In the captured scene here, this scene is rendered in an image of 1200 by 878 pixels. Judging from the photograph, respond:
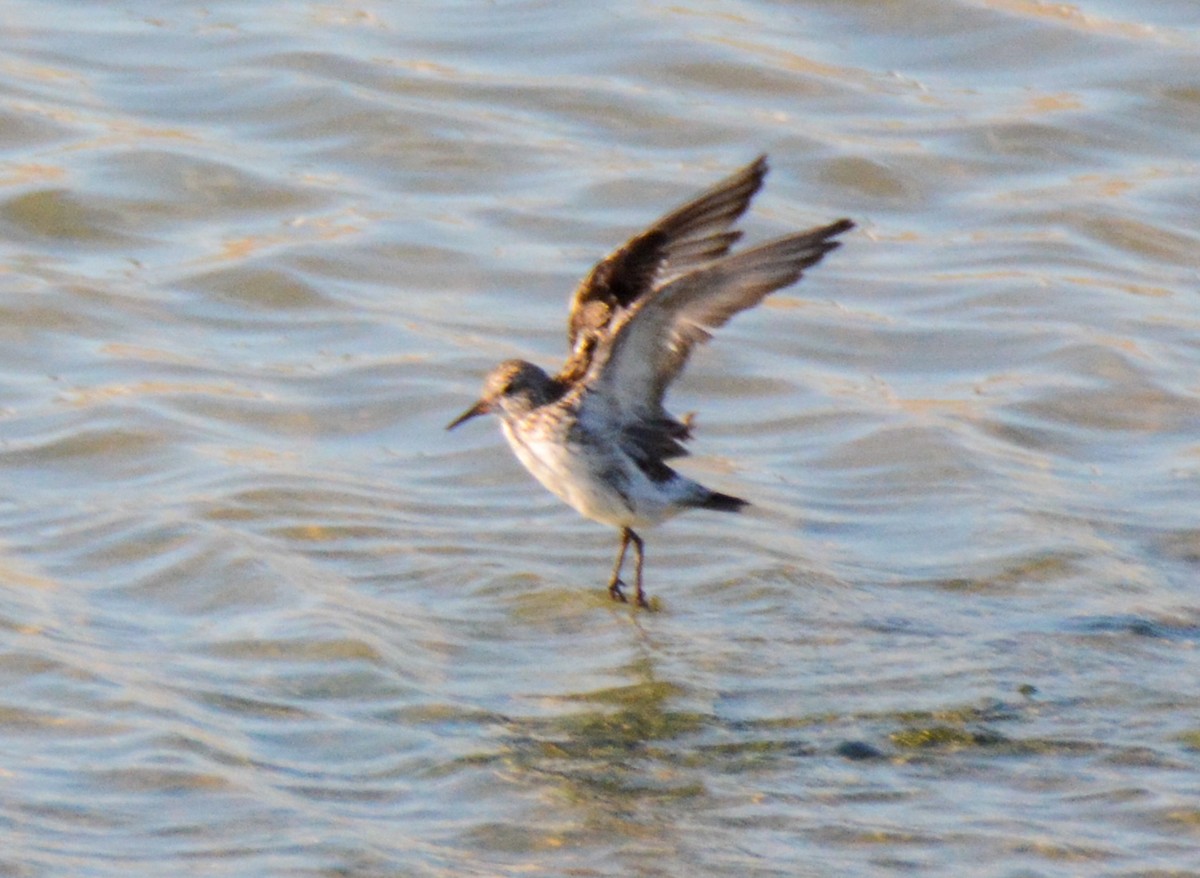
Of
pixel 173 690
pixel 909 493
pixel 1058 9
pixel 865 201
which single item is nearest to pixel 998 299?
pixel 865 201

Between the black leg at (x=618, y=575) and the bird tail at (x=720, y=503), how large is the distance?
0.40 meters

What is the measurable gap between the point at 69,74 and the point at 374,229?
2.69 meters

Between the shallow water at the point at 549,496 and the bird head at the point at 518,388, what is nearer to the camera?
the shallow water at the point at 549,496

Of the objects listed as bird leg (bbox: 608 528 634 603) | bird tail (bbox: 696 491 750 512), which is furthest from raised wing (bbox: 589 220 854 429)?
bird leg (bbox: 608 528 634 603)

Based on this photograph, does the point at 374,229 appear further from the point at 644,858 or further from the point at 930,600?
the point at 644,858

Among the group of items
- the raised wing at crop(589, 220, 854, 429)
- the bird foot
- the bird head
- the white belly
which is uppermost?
the raised wing at crop(589, 220, 854, 429)

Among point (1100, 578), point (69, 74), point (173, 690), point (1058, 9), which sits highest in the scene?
point (1058, 9)

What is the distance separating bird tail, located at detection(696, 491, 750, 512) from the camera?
24.3ft

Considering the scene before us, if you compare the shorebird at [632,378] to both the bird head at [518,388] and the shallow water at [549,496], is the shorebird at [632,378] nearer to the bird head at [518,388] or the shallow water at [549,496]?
the bird head at [518,388]

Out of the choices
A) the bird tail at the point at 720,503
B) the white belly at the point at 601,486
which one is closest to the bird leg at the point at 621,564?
the white belly at the point at 601,486

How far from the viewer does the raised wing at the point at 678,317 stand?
6566 mm

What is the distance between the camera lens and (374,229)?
10.9 m

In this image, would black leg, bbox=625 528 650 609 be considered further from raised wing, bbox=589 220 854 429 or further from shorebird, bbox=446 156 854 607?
raised wing, bbox=589 220 854 429

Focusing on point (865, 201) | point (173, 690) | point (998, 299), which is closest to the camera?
point (173, 690)
